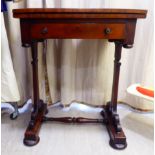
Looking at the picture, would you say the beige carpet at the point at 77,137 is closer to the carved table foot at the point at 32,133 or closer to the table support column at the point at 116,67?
the carved table foot at the point at 32,133

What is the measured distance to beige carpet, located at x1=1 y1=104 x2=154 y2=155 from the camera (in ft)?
3.82

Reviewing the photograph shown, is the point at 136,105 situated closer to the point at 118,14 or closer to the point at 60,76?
the point at 60,76

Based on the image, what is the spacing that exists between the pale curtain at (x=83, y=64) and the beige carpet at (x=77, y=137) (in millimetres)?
165

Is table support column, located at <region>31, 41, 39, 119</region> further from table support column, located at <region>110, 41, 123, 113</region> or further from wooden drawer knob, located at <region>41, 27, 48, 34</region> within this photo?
table support column, located at <region>110, 41, 123, 113</region>

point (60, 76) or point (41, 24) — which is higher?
point (41, 24)

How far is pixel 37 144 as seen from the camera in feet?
3.99

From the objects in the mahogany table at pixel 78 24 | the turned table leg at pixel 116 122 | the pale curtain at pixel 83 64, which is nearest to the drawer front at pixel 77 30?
the mahogany table at pixel 78 24

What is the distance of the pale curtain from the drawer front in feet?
1.32

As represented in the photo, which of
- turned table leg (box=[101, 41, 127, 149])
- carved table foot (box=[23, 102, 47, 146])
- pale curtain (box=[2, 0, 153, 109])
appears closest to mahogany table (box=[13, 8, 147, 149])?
turned table leg (box=[101, 41, 127, 149])

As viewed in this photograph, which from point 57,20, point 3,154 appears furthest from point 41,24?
point 3,154

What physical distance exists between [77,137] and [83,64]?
0.57 metres

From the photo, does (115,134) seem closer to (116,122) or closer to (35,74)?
(116,122)

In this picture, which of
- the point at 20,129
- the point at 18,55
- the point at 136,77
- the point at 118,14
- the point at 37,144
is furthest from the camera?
the point at 136,77

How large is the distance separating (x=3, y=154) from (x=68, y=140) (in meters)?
0.38
